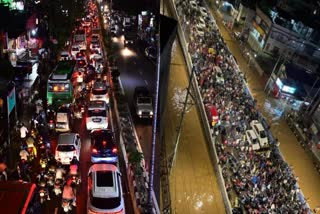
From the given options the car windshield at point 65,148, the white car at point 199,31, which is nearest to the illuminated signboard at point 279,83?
the white car at point 199,31

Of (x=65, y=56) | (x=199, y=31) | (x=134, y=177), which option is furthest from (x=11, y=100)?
(x=199, y=31)

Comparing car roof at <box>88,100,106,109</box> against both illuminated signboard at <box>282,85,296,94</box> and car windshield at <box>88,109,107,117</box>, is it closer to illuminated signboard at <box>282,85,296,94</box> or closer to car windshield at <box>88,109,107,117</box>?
car windshield at <box>88,109,107,117</box>

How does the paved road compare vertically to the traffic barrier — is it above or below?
below

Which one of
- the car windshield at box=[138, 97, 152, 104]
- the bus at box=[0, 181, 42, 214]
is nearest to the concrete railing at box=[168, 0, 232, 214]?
the car windshield at box=[138, 97, 152, 104]

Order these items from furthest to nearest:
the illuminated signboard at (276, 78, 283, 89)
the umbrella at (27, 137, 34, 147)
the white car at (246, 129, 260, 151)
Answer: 1. the illuminated signboard at (276, 78, 283, 89)
2. the white car at (246, 129, 260, 151)
3. the umbrella at (27, 137, 34, 147)

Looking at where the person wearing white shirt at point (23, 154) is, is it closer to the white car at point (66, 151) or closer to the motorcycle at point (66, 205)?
the white car at point (66, 151)

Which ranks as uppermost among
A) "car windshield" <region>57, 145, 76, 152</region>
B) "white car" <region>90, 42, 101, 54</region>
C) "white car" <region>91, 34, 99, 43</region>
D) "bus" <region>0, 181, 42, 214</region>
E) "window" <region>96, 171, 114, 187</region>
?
"bus" <region>0, 181, 42, 214</region>
